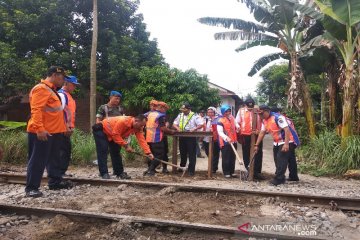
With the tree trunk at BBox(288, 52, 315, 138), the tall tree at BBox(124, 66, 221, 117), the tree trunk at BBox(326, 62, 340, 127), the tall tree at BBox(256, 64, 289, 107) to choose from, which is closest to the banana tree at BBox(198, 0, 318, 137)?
the tree trunk at BBox(288, 52, 315, 138)

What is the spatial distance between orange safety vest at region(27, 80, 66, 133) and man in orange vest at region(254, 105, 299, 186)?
12.8ft

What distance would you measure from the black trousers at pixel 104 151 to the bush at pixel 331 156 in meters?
4.94

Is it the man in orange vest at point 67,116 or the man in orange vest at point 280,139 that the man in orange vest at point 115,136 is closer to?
the man in orange vest at point 67,116

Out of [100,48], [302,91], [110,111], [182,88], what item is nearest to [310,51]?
[302,91]

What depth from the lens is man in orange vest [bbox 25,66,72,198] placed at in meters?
5.36

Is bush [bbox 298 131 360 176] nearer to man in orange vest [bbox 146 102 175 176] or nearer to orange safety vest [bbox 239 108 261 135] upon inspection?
orange safety vest [bbox 239 108 261 135]

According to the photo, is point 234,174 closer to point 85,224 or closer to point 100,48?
point 85,224

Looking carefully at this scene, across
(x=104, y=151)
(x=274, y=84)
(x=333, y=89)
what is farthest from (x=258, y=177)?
(x=274, y=84)

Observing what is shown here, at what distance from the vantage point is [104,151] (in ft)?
23.0

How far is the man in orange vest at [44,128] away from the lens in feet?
17.6

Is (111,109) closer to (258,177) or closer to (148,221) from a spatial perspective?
(258,177)

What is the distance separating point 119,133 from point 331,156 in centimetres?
559

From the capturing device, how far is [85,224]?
13.9 feet

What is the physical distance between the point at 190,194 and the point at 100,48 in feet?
39.7
